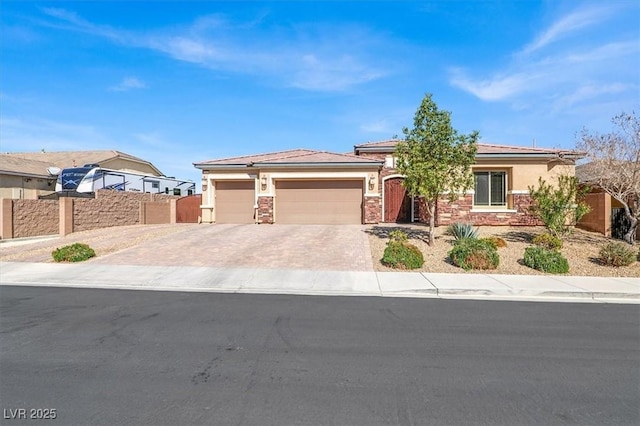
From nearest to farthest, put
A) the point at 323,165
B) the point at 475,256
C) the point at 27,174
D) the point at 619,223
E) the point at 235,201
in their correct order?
the point at 475,256, the point at 619,223, the point at 323,165, the point at 235,201, the point at 27,174

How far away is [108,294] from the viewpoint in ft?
30.4

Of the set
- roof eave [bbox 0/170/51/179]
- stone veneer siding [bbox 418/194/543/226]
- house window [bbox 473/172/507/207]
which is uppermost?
roof eave [bbox 0/170/51/179]

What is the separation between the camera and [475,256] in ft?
39.4

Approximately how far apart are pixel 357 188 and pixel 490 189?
6.97 m

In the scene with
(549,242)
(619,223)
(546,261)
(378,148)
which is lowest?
(546,261)

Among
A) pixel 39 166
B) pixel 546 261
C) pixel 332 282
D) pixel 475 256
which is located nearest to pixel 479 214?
pixel 546 261

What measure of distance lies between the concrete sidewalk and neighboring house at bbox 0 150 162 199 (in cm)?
1473

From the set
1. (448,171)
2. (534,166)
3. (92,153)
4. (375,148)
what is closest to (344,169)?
(375,148)

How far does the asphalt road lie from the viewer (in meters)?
3.88

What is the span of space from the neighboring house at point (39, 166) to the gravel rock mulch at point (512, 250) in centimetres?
2194

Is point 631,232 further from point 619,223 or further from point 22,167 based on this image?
point 22,167

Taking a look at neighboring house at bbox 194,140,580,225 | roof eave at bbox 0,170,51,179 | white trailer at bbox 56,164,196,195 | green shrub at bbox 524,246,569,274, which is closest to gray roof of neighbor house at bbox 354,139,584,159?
neighboring house at bbox 194,140,580,225

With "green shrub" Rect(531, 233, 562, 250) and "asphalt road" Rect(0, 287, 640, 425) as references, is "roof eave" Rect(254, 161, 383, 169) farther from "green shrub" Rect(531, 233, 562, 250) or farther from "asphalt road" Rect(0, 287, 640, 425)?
"asphalt road" Rect(0, 287, 640, 425)

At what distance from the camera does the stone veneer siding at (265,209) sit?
21828mm
